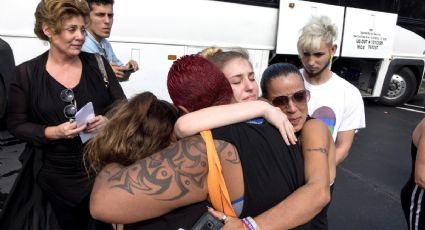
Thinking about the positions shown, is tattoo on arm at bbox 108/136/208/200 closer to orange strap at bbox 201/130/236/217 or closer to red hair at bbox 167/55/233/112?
orange strap at bbox 201/130/236/217

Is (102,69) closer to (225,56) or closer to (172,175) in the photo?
(225,56)

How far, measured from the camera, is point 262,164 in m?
1.31

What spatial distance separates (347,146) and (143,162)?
5.38ft

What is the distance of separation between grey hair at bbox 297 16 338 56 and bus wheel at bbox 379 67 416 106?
706cm

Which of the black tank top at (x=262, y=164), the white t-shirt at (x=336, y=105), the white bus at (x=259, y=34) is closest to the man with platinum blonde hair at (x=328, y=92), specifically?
the white t-shirt at (x=336, y=105)

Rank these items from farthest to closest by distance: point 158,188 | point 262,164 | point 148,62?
1. point 148,62
2. point 262,164
3. point 158,188

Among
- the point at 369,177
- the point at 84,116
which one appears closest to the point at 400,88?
the point at 369,177

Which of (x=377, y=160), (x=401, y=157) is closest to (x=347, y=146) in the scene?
(x=377, y=160)

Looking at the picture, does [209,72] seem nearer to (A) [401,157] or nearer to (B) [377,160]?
(B) [377,160]

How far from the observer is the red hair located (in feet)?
4.23

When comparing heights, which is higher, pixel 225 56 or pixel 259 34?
pixel 259 34

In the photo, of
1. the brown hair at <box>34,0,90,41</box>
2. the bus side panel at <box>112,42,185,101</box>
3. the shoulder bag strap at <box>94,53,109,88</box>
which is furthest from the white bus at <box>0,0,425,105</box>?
the brown hair at <box>34,0,90,41</box>

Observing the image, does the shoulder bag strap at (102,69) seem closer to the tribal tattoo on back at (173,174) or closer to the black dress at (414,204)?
the tribal tattoo on back at (173,174)

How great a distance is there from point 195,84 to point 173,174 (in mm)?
297
